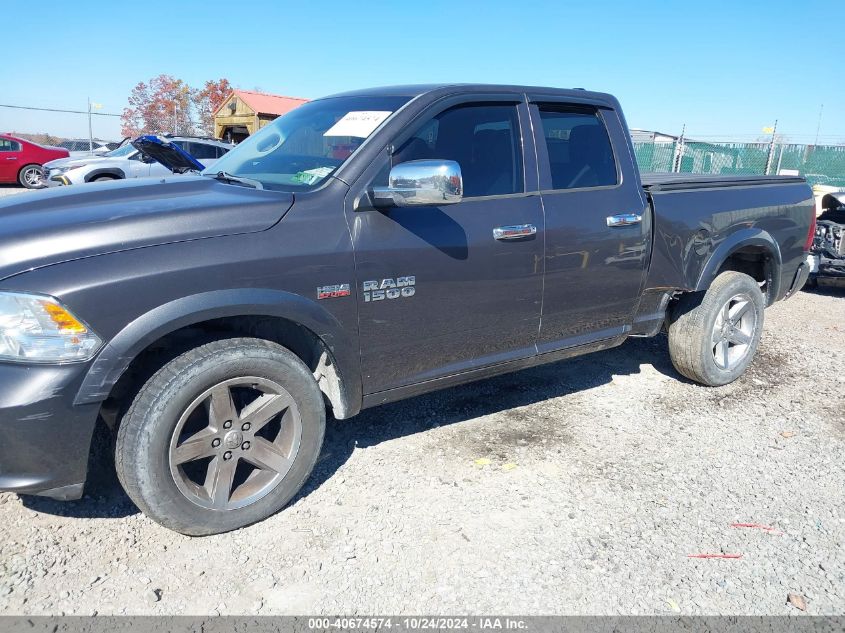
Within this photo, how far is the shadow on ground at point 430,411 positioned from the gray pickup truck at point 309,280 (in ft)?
1.43

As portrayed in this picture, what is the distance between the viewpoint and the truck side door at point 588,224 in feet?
11.6

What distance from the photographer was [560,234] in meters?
3.48

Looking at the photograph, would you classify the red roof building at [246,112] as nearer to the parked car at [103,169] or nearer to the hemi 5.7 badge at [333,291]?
the parked car at [103,169]

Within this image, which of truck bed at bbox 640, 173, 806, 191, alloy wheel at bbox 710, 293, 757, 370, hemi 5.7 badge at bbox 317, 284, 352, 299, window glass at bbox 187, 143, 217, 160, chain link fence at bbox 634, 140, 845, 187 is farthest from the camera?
chain link fence at bbox 634, 140, 845, 187

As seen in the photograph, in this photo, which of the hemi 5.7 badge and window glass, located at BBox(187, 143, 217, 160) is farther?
window glass, located at BBox(187, 143, 217, 160)

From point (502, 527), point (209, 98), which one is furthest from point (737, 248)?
point (209, 98)

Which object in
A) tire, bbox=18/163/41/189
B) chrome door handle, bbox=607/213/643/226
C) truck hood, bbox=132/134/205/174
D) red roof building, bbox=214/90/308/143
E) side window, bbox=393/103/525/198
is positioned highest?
red roof building, bbox=214/90/308/143

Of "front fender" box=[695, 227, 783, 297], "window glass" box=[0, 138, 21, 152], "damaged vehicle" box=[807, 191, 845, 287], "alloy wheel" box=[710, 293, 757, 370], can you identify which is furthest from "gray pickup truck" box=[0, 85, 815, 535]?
"window glass" box=[0, 138, 21, 152]

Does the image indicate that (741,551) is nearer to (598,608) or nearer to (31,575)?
(598,608)

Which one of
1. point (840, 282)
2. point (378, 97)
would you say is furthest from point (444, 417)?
point (840, 282)

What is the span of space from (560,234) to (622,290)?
672 millimetres

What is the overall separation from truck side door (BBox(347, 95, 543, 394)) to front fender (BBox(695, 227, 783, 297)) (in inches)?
59.6

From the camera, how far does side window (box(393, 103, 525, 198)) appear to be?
3191 mm

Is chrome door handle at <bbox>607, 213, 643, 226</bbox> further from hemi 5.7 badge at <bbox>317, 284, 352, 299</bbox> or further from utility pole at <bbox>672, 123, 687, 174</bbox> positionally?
utility pole at <bbox>672, 123, 687, 174</bbox>
